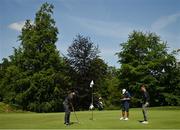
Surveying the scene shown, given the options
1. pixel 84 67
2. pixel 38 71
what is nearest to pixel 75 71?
pixel 84 67

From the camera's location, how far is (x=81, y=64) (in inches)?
2507

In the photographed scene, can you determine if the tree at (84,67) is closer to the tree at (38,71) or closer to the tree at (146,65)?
the tree at (38,71)

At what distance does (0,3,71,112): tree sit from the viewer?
227 ft

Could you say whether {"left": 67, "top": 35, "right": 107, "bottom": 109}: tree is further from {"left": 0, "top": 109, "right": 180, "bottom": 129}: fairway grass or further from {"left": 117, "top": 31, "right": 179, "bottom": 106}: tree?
{"left": 0, "top": 109, "right": 180, "bottom": 129}: fairway grass

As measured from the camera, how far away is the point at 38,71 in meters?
71.6

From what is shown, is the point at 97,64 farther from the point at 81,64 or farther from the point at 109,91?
the point at 109,91

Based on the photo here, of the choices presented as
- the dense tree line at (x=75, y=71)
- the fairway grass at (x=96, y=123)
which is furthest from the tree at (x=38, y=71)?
the fairway grass at (x=96, y=123)

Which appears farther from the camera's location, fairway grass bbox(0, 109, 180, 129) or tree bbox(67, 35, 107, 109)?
tree bbox(67, 35, 107, 109)

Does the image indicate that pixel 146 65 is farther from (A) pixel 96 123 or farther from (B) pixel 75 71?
(A) pixel 96 123

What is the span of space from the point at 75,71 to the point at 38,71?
37.0ft

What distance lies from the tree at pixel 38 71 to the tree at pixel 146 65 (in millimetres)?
15425

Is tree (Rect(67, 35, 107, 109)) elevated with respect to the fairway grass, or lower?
elevated

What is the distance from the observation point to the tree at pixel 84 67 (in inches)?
2436

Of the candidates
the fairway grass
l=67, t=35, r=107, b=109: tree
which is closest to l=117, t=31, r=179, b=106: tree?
l=67, t=35, r=107, b=109: tree
